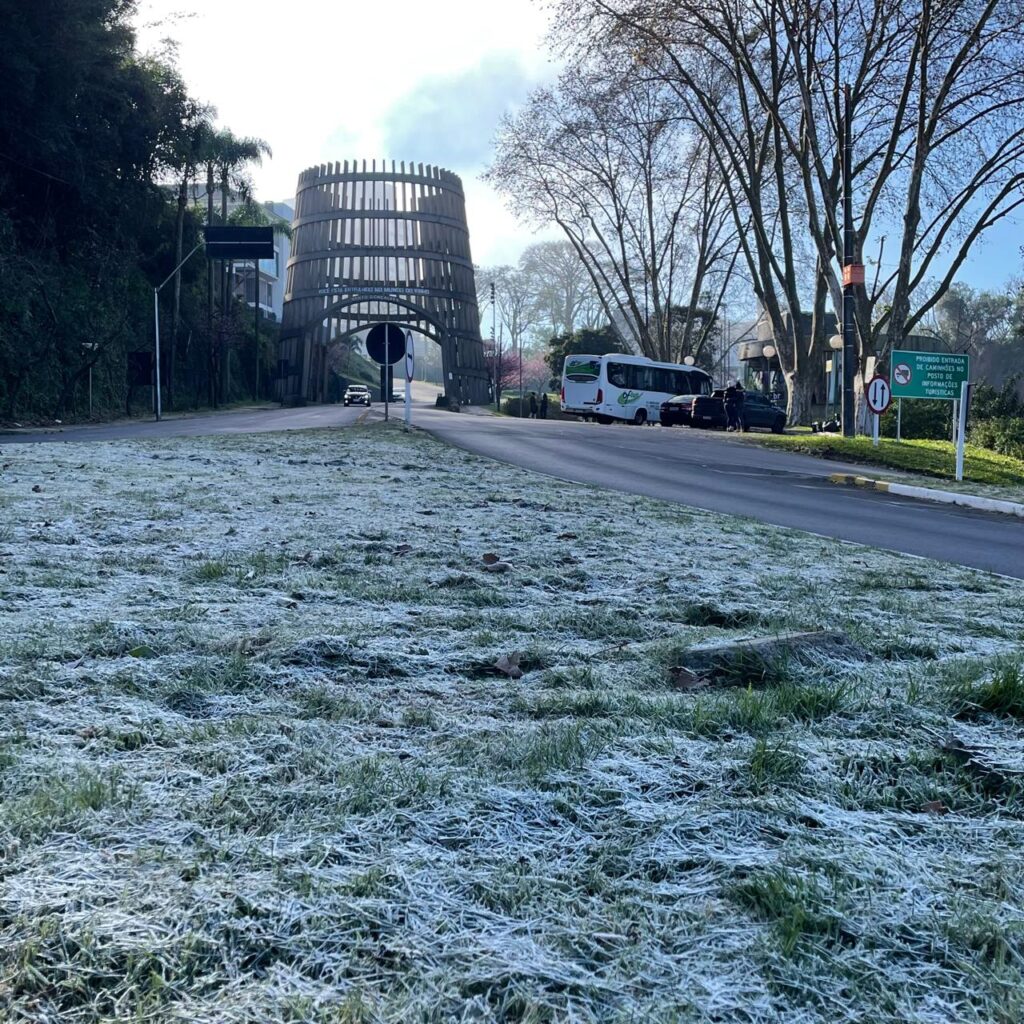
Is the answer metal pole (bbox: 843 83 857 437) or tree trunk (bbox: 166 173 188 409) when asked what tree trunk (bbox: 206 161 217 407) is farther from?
metal pole (bbox: 843 83 857 437)

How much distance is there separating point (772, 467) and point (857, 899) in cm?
1838

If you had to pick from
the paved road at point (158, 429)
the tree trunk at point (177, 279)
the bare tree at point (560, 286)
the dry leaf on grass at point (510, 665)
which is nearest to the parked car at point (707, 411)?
the paved road at point (158, 429)

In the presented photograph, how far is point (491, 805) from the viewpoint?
2.37m

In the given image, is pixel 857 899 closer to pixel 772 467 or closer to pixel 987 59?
pixel 772 467

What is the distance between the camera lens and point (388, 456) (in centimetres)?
1573

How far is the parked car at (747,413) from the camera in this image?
1548 inches

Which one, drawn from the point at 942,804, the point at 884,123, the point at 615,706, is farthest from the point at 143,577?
the point at 884,123

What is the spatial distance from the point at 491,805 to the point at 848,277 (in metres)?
23.8

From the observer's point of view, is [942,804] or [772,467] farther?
[772,467]

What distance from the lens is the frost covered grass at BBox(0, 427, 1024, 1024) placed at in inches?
65.8

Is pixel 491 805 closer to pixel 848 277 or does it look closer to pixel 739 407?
pixel 848 277

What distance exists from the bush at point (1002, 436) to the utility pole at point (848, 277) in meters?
4.06

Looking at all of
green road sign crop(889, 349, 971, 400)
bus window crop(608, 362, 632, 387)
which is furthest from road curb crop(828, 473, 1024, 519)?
bus window crop(608, 362, 632, 387)

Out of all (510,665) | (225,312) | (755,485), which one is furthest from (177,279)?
(510,665)
